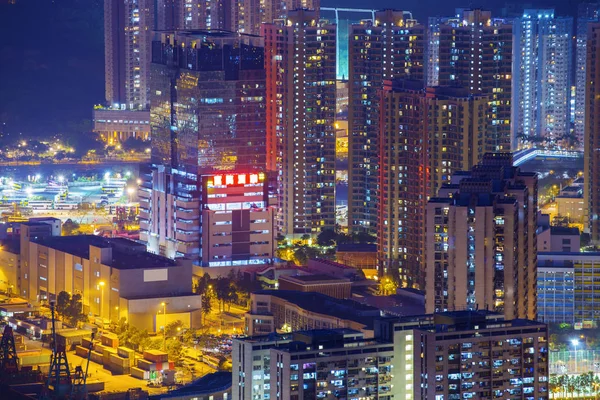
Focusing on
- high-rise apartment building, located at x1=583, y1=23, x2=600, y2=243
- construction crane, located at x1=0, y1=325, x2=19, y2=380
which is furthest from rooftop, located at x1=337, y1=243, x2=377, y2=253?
construction crane, located at x1=0, y1=325, x2=19, y2=380

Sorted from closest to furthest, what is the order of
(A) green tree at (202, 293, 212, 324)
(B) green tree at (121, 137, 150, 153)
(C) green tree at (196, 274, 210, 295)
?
(A) green tree at (202, 293, 212, 324), (C) green tree at (196, 274, 210, 295), (B) green tree at (121, 137, 150, 153)

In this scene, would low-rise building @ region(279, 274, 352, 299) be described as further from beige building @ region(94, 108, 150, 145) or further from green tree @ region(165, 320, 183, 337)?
beige building @ region(94, 108, 150, 145)

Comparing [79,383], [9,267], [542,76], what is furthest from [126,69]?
[79,383]

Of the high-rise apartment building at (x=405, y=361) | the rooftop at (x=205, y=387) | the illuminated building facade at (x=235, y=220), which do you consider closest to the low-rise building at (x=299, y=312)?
the rooftop at (x=205, y=387)

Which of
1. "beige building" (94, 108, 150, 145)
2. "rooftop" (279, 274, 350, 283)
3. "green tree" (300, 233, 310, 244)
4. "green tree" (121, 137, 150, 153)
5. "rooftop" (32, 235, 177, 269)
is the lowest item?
"green tree" (300, 233, 310, 244)

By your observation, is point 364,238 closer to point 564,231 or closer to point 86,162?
point 564,231

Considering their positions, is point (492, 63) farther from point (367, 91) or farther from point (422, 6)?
point (422, 6)
